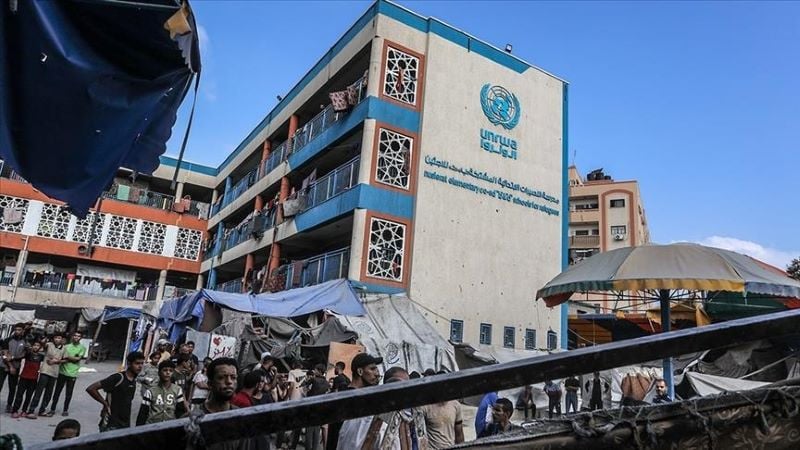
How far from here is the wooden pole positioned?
104 centimetres

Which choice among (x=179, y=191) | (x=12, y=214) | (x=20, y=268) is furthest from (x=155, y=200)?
(x=20, y=268)

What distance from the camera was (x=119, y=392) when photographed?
6070 mm

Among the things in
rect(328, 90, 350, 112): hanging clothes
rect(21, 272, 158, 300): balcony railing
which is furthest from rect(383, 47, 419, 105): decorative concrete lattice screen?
rect(21, 272, 158, 300): balcony railing

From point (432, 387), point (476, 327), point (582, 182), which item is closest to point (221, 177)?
point (476, 327)

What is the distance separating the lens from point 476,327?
17.6 meters

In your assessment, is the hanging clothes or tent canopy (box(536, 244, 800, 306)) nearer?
tent canopy (box(536, 244, 800, 306))

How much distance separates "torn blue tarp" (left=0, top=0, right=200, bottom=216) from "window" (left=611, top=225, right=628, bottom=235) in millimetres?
40510

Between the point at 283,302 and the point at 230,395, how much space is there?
32.5 ft

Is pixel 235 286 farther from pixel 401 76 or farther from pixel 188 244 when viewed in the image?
pixel 401 76

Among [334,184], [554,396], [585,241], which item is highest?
[585,241]

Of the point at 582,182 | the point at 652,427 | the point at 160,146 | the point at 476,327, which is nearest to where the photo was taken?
the point at 652,427

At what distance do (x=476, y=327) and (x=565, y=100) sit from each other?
1063 cm

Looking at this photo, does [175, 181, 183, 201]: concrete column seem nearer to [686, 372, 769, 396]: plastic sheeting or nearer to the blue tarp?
the blue tarp

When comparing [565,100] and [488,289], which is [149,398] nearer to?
[488,289]
